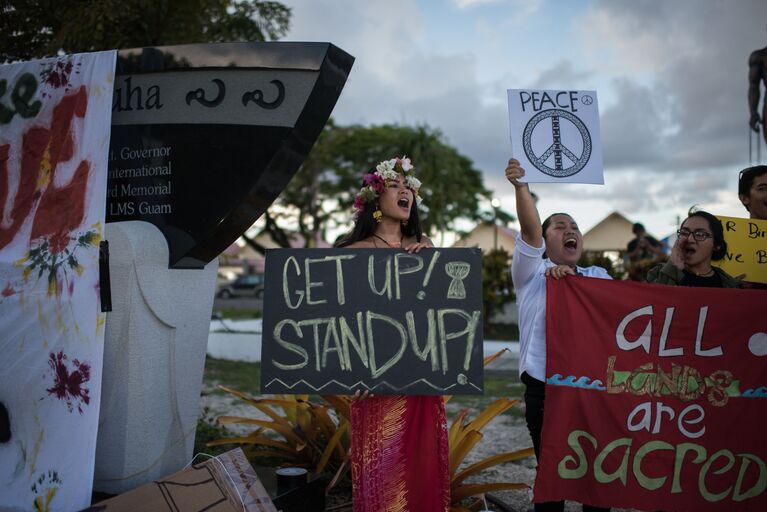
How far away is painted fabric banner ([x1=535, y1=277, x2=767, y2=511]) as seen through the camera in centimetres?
332

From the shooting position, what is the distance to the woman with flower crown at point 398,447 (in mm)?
3324

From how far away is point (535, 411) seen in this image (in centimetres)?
342

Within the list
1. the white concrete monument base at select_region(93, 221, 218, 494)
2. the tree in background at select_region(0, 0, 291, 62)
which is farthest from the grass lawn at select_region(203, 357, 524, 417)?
the tree in background at select_region(0, 0, 291, 62)

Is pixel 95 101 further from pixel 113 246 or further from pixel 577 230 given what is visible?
pixel 577 230

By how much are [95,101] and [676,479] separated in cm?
366

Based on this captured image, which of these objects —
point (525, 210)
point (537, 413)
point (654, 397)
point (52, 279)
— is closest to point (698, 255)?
point (654, 397)

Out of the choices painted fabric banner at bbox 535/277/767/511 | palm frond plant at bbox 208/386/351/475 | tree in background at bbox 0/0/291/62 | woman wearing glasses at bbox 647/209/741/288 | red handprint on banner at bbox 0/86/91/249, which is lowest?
palm frond plant at bbox 208/386/351/475

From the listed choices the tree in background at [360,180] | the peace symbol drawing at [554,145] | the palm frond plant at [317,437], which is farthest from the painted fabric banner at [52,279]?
the tree in background at [360,180]

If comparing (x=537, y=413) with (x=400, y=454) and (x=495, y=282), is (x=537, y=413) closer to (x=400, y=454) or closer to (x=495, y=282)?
(x=400, y=454)

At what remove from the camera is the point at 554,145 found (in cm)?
339

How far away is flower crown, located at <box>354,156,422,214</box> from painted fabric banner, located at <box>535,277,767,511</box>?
96cm

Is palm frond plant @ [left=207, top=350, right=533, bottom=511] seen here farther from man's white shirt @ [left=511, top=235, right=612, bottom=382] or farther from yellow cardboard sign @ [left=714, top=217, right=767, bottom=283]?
yellow cardboard sign @ [left=714, top=217, right=767, bottom=283]

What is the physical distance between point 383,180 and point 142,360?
162 cm

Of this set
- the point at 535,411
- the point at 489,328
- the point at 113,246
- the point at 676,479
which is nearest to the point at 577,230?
the point at 535,411
